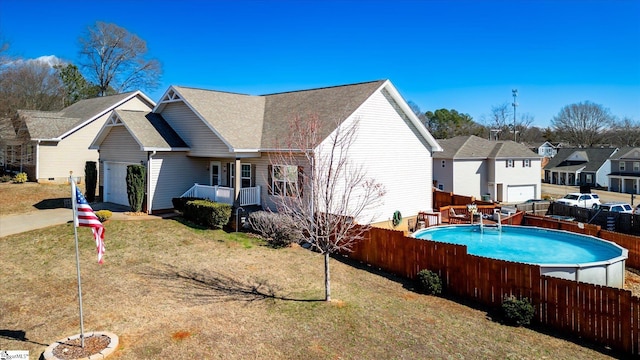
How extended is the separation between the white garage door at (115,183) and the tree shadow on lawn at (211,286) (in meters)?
12.6

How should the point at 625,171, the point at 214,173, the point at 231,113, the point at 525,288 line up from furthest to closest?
1. the point at 625,171
2. the point at 214,173
3. the point at 231,113
4. the point at 525,288

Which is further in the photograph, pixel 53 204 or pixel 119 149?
pixel 53 204

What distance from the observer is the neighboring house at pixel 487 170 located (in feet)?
131

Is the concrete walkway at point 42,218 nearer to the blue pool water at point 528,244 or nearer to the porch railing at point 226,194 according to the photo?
the porch railing at point 226,194

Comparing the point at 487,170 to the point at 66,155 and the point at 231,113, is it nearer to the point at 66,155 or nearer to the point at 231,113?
the point at 231,113

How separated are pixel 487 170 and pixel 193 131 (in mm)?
29990

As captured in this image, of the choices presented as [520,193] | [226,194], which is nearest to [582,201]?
[520,193]

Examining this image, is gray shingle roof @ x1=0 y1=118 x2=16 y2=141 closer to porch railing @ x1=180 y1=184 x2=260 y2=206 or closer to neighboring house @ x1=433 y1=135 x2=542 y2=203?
porch railing @ x1=180 y1=184 x2=260 y2=206

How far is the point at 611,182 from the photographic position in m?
59.0

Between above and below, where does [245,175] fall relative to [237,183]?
above

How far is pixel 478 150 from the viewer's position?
4191cm

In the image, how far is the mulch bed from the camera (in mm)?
8516

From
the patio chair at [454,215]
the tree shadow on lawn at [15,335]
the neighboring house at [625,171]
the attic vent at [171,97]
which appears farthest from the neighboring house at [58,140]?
the neighboring house at [625,171]

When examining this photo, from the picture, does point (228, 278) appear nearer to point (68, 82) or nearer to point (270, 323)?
point (270, 323)
